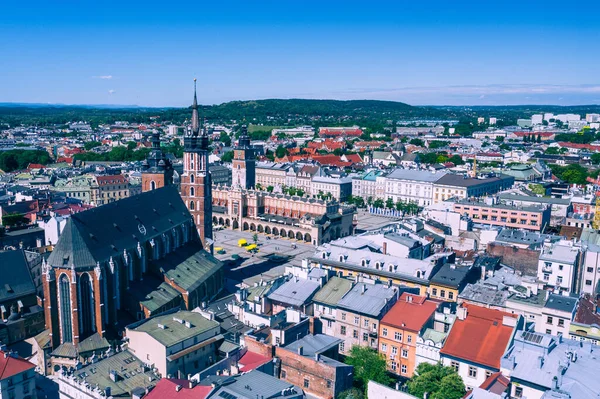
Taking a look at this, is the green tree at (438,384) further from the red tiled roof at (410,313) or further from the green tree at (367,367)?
the red tiled roof at (410,313)

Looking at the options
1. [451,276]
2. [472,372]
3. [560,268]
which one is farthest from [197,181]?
[560,268]

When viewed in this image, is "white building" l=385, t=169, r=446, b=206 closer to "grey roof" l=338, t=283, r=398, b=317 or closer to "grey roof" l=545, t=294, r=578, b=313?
"grey roof" l=545, t=294, r=578, b=313

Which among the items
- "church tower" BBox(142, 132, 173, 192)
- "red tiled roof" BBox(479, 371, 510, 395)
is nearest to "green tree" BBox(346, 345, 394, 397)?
"red tiled roof" BBox(479, 371, 510, 395)

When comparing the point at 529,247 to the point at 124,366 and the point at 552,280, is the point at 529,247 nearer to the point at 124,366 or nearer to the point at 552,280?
the point at 552,280

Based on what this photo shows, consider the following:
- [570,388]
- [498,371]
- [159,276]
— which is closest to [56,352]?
[159,276]

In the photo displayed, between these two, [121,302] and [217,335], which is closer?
[217,335]

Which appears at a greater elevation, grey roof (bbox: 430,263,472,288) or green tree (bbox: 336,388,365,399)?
grey roof (bbox: 430,263,472,288)
